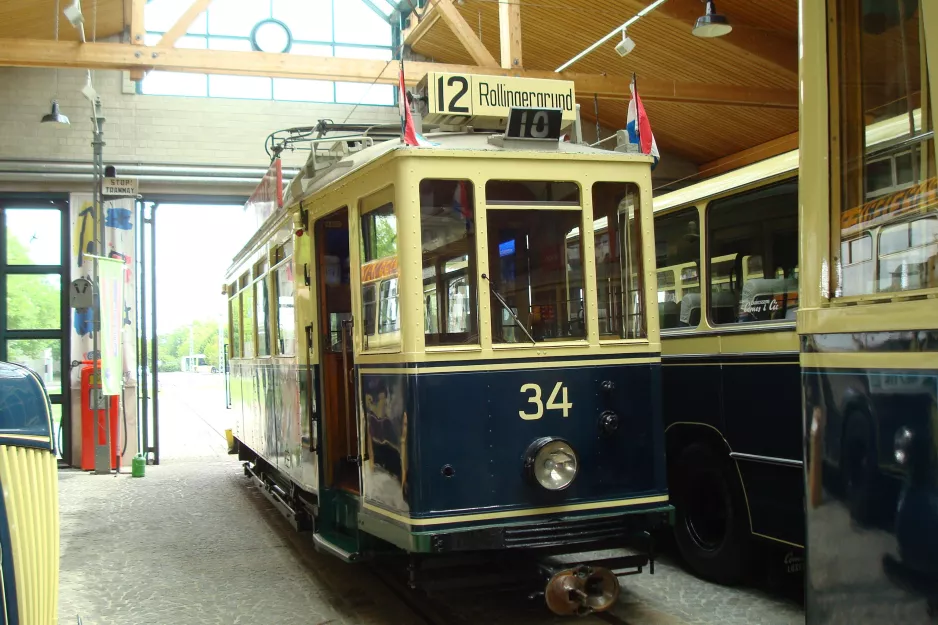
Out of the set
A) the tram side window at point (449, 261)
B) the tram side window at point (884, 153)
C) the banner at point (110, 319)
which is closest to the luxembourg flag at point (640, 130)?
the tram side window at point (449, 261)

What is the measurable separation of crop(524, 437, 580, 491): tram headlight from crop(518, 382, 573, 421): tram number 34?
0.14 metres

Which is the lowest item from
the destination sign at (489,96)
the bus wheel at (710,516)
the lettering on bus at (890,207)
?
the bus wheel at (710,516)

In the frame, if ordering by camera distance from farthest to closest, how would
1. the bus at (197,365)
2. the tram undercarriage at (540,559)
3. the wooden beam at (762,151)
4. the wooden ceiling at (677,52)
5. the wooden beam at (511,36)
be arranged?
the bus at (197,365), the wooden beam at (762,151), the wooden ceiling at (677,52), the wooden beam at (511,36), the tram undercarriage at (540,559)

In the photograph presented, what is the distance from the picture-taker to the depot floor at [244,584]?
5.39m

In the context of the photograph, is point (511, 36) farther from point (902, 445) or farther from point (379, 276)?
point (902, 445)

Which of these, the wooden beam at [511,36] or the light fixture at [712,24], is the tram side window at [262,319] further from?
the light fixture at [712,24]

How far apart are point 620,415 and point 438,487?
113cm

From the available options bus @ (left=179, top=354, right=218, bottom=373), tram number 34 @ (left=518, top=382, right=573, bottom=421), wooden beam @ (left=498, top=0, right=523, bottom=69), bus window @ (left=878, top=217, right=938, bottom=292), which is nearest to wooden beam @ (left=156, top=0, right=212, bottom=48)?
wooden beam @ (left=498, top=0, right=523, bottom=69)

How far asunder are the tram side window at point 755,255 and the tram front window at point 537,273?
1276 mm

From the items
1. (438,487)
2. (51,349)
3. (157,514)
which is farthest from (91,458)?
→ (438,487)

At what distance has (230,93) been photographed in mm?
14219

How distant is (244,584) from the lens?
6.37 m

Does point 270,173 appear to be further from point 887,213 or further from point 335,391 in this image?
point 887,213

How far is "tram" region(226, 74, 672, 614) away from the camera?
15.0ft
